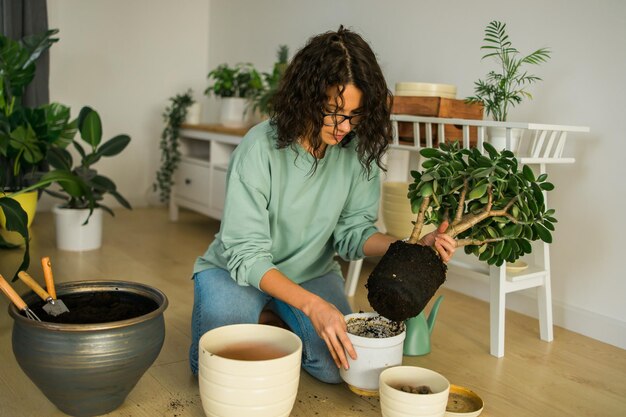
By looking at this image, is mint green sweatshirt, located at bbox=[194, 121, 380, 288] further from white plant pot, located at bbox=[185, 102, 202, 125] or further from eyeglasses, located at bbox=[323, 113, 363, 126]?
white plant pot, located at bbox=[185, 102, 202, 125]

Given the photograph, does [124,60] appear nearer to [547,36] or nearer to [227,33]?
[227,33]

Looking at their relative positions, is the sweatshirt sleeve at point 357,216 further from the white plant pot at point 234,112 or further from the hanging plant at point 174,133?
the hanging plant at point 174,133

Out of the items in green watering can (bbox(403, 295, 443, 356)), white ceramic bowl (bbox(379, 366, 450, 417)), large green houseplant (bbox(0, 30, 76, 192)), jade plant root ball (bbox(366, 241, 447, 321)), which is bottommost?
green watering can (bbox(403, 295, 443, 356))

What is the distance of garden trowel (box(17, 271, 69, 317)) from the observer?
140 centimetres

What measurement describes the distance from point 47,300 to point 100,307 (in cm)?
12

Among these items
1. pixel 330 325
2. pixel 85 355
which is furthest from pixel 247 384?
pixel 85 355

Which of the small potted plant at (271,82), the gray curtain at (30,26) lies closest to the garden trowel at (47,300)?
the small potted plant at (271,82)

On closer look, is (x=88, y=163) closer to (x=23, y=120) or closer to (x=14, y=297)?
(x=23, y=120)

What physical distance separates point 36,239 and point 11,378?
175 centimetres

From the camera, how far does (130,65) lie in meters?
4.24

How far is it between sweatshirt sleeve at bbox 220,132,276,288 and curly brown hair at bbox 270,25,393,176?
0.31 feet

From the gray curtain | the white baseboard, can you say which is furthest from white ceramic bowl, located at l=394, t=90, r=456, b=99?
the gray curtain

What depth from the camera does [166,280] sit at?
265cm

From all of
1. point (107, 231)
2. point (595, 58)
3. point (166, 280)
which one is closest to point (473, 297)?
point (595, 58)
